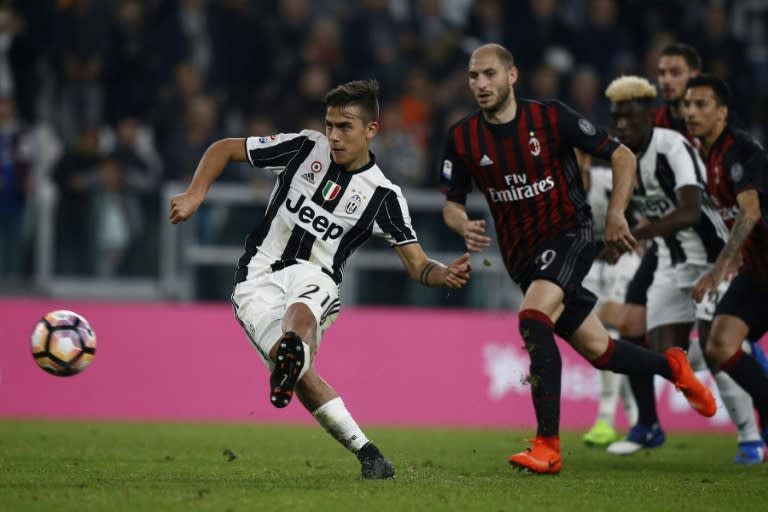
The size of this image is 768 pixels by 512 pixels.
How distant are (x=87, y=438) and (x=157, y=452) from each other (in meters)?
1.27

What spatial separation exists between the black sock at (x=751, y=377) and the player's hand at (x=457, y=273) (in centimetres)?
252

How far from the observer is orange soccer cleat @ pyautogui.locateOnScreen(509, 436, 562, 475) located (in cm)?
720

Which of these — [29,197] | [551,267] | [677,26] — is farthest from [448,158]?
[677,26]

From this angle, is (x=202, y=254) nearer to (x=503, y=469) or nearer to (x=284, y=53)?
(x=284, y=53)

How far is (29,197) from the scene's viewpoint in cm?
1303

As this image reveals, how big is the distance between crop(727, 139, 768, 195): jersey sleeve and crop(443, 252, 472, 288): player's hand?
2351mm

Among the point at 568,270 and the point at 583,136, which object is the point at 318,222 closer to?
the point at 568,270

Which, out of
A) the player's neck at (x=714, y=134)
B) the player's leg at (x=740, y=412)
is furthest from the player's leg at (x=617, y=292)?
the player's neck at (x=714, y=134)

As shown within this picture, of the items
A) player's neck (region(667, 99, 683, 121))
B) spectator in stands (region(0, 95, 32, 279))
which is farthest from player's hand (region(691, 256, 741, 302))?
spectator in stands (region(0, 95, 32, 279))

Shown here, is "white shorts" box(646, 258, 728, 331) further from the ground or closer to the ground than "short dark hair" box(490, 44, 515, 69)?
closer to the ground

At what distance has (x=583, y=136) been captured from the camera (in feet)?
24.4

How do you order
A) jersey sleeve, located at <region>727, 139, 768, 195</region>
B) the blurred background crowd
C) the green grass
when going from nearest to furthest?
1. the green grass
2. jersey sleeve, located at <region>727, 139, 768, 195</region>
3. the blurred background crowd

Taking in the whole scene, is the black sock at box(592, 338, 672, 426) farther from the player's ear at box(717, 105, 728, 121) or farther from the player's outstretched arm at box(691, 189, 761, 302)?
the player's ear at box(717, 105, 728, 121)

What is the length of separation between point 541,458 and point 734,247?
1843 millimetres
